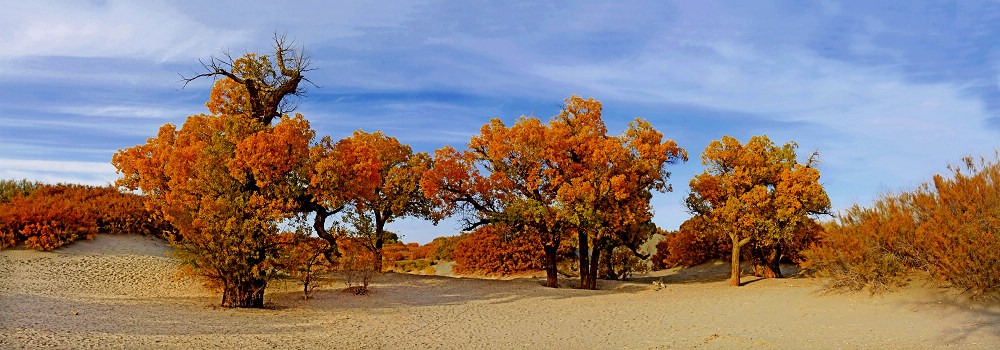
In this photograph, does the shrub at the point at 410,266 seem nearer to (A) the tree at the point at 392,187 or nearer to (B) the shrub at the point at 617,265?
(A) the tree at the point at 392,187

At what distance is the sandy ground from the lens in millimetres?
12094

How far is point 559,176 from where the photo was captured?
23.5 m

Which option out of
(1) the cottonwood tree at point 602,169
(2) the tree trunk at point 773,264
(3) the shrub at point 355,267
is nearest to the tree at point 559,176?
(1) the cottonwood tree at point 602,169

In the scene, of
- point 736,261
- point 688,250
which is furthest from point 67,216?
point 688,250

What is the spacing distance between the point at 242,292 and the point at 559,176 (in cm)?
1164

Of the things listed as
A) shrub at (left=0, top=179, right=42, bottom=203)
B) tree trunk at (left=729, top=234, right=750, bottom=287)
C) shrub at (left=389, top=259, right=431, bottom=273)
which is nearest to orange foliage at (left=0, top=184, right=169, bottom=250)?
shrub at (left=0, top=179, right=42, bottom=203)

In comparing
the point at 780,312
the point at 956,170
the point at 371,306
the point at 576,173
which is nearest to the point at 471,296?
the point at 371,306

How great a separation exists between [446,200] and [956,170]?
16.4 m

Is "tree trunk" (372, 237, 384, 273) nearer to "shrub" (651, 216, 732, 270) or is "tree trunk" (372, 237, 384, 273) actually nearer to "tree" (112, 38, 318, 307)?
"tree" (112, 38, 318, 307)

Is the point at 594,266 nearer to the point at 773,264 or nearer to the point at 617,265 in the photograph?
the point at 617,265

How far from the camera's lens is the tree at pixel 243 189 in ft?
53.1

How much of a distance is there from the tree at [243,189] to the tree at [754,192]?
16053mm

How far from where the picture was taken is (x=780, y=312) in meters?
16.1

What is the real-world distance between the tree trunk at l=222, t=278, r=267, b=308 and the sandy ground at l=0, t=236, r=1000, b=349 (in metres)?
0.51
